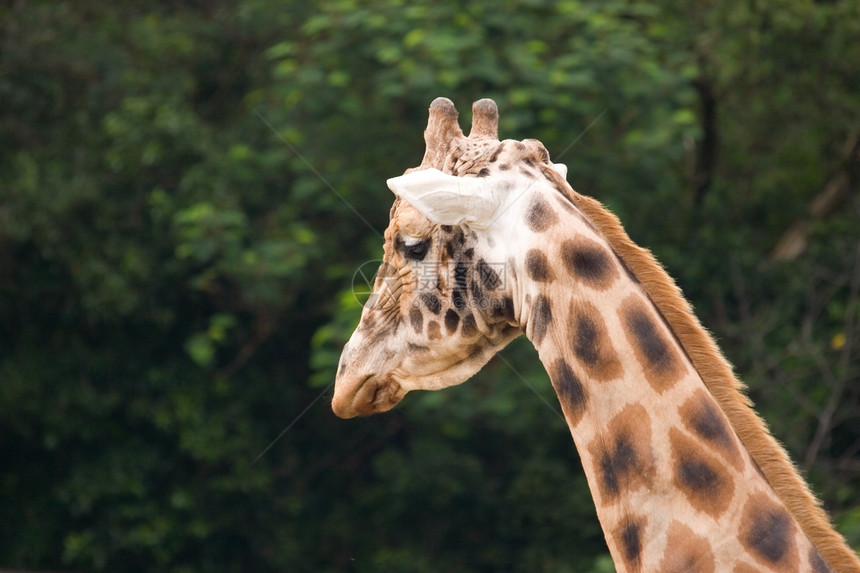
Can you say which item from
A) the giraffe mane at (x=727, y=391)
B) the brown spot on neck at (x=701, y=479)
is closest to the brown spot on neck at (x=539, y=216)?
the giraffe mane at (x=727, y=391)

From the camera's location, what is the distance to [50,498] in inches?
345

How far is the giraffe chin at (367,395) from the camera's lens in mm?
2783

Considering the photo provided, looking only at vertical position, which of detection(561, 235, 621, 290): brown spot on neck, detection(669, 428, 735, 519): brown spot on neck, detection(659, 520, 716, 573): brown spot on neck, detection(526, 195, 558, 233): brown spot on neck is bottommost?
detection(659, 520, 716, 573): brown spot on neck

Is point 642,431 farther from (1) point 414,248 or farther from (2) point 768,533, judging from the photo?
(1) point 414,248

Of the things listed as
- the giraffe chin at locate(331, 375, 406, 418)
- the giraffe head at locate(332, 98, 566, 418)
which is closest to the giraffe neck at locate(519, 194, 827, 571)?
the giraffe head at locate(332, 98, 566, 418)

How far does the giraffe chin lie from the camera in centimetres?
278

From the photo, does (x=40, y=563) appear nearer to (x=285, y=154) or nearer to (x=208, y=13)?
(x=285, y=154)

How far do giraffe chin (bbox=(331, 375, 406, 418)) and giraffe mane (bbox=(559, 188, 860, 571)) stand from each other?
0.68 metres

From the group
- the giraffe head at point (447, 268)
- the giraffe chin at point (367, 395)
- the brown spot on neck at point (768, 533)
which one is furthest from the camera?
the giraffe chin at point (367, 395)

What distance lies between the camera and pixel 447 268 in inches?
103

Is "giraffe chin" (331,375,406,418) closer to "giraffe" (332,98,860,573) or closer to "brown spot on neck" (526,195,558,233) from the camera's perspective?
"giraffe" (332,98,860,573)

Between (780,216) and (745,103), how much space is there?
1.05 metres

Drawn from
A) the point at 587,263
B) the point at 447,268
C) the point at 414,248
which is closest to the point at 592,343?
the point at 587,263

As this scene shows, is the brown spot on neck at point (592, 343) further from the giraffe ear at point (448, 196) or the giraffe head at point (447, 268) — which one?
the giraffe ear at point (448, 196)
